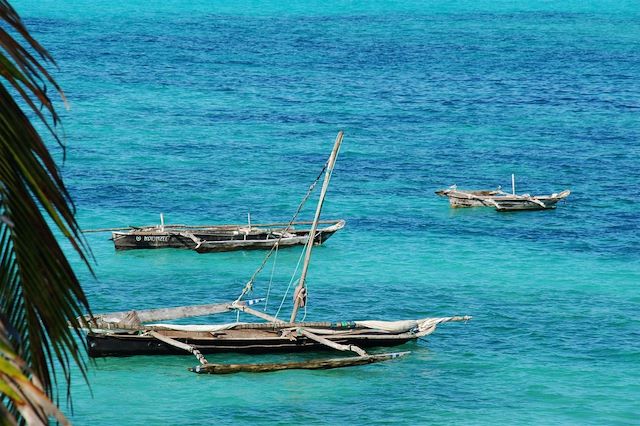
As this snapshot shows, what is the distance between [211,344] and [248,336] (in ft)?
3.50

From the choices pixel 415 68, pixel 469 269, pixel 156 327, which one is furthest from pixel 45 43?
pixel 156 327

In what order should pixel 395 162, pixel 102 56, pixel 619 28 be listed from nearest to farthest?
1. pixel 395 162
2. pixel 102 56
3. pixel 619 28

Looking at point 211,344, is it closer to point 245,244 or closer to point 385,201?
point 245,244

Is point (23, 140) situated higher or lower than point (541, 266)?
higher

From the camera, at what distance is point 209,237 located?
1754 inches

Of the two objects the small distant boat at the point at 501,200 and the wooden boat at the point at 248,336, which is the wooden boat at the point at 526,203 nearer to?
the small distant boat at the point at 501,200

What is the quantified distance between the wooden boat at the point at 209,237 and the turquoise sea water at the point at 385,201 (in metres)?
0.45

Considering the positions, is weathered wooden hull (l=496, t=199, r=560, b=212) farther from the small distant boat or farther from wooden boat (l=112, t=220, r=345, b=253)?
wooden boat (l=112, t=220, r=345, b=253)

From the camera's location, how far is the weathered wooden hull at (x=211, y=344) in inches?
1227

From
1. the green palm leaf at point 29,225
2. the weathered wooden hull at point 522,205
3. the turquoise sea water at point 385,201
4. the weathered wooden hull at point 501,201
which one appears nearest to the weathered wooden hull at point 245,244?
the turquoise sea water at point 385,201

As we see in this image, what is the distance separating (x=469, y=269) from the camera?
144 feet

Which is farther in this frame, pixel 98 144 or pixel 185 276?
pixel 98 144

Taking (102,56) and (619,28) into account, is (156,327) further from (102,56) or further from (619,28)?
(619,28)

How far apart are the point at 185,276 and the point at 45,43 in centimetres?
7432
